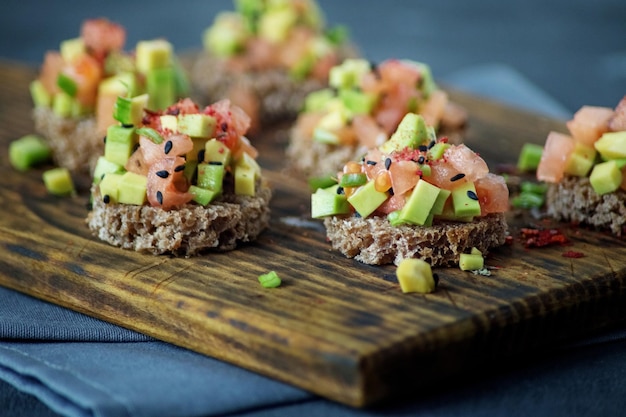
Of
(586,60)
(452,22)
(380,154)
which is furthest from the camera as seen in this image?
(452,22)

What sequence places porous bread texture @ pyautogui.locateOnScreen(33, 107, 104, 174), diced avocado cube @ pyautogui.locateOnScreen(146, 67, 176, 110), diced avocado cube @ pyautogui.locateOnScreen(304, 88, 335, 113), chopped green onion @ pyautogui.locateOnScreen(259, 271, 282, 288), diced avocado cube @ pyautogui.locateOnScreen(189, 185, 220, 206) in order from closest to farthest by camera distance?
chopped green onion @ pyautogui.locateOnScreen(259, 271, 282, 288)
diced avocado cube @ pyautogui.locateOnScreen(189, 185, 220, 206)
porous bread texture @ pyautogui.locateOnScreen(33, 107, 104, 174)
diced avocado cube @ pyautogui.locateOnScreen(146, 67, 176, 110)
diced avocado cube @ pyautogui.locateOnScreen(304, 88, 335, 113)

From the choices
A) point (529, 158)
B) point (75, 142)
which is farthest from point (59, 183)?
point (529, 158)

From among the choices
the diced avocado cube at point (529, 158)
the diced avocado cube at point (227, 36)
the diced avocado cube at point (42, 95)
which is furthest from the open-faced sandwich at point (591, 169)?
the diced avocado cube at point (42, 95)

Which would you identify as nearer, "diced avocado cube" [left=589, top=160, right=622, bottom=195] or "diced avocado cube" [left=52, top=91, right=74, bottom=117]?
"diced avocado cube" [left=589, top=160, right=622, bottom=195]

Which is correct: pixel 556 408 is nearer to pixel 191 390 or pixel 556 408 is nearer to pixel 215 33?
pixel 191 390

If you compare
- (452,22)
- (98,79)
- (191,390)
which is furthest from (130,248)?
(452,22)

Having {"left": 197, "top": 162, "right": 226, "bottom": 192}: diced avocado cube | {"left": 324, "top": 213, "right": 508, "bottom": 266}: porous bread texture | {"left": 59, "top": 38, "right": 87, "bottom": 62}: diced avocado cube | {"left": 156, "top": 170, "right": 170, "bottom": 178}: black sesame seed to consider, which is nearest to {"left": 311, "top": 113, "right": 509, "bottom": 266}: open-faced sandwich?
{"left": 324, "top": 213, "right": 508, "bottom": 266}: porous bread texture

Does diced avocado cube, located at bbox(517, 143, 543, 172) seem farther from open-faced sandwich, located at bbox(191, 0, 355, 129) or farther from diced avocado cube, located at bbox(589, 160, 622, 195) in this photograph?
open-faced sandwich, located at bbox(191, 0, 355, 129)

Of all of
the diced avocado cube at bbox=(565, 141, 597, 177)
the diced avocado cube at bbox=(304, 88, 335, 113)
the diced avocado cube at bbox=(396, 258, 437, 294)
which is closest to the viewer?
the diced avocado cube at bbox=(396, 258, 437, 294)
